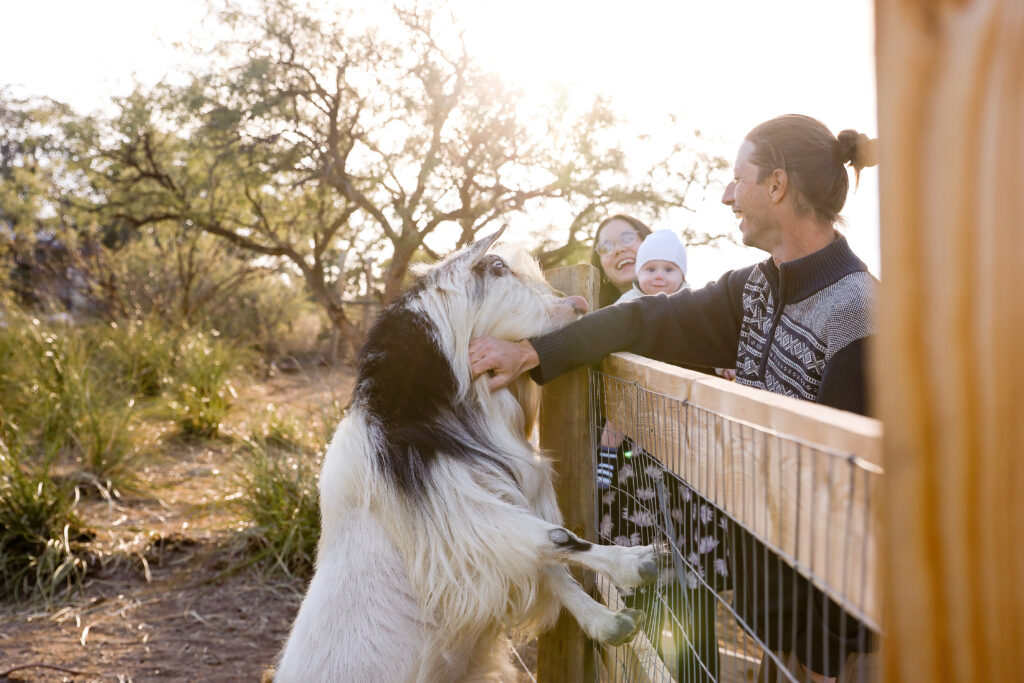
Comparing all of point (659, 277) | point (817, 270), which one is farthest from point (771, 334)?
point (659, 277)

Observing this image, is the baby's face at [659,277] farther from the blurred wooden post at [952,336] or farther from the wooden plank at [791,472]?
the blurred wooden post at [952,336]

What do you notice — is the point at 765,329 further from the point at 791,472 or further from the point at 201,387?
the point at 201,387

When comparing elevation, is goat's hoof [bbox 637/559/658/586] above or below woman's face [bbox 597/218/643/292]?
below

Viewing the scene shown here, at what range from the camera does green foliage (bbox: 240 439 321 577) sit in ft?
15.8

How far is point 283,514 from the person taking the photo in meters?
4.96

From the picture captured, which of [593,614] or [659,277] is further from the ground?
[659,277]

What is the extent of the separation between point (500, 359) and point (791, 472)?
4.30 feet

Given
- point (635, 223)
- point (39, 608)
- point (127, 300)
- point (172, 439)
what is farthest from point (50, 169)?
point (635, 223)

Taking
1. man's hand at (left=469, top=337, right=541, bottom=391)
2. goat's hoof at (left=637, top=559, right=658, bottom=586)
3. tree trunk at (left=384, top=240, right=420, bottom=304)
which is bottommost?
goat's hoof at (left=637, top=559, right=658, bottom=586)

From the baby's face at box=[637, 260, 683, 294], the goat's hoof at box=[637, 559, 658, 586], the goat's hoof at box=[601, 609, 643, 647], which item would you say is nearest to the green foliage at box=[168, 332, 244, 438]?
the baby's face at box=[637, 260, 683, 294]

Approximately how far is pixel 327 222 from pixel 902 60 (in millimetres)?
9678

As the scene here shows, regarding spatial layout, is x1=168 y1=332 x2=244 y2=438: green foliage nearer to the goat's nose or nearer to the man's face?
the goat's nose

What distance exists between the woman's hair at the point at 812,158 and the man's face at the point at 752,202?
0.03m

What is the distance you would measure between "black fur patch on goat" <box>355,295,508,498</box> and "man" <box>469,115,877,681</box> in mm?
129
